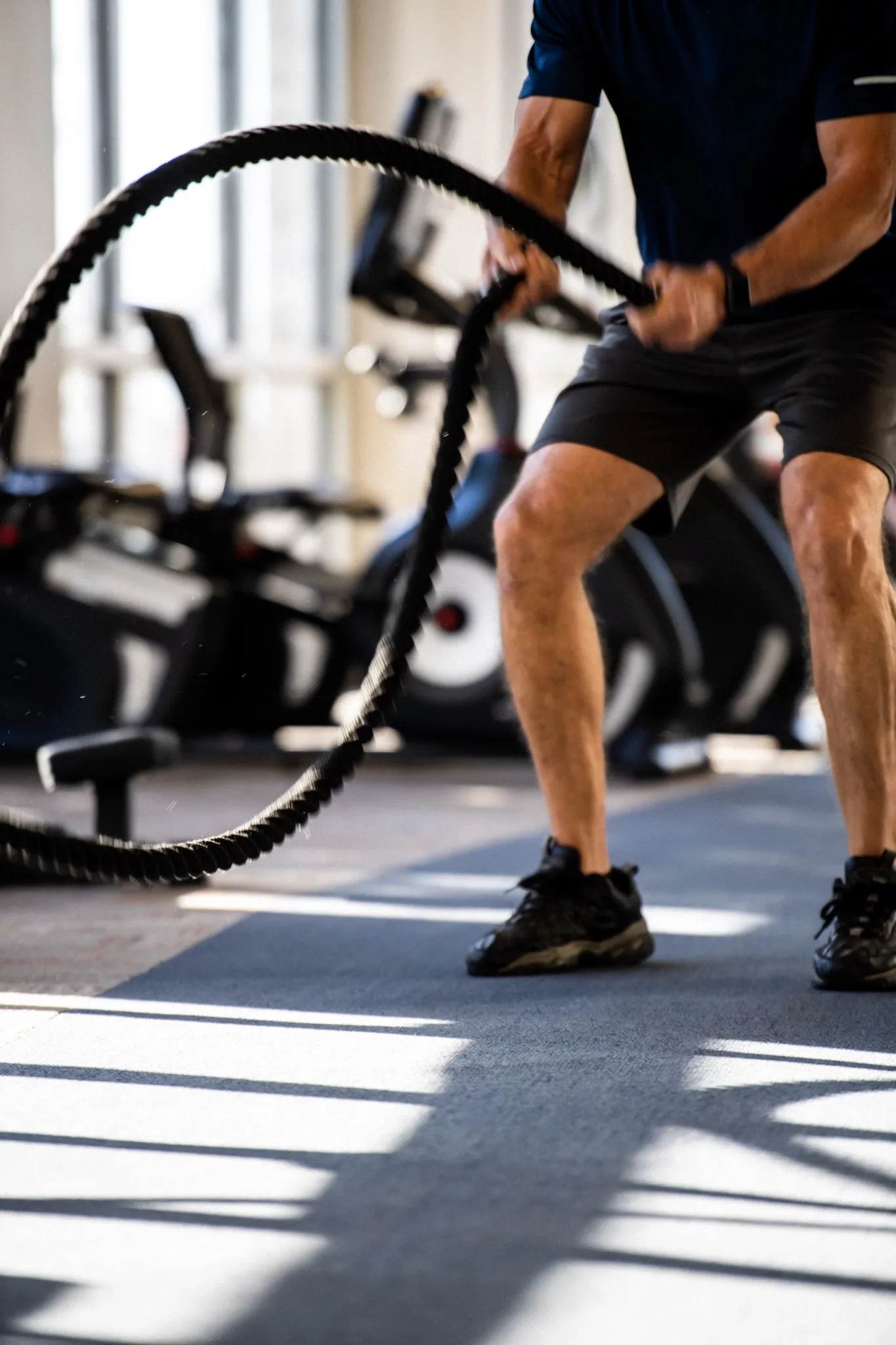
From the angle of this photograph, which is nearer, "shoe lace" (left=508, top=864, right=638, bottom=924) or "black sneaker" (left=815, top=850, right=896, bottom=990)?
"black sneaker" (left=815, top=850, right=896, bottom=990)

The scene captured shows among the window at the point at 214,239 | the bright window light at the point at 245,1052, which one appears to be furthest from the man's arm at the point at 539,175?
the window at the point at 214,239

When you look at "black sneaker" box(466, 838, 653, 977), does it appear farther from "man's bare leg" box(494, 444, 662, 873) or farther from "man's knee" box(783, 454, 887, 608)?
"man's knee" box(783, 454, 887, 608)

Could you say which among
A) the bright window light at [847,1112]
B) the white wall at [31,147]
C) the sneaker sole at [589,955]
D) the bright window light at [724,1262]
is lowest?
the sneaker sole at [589,955]

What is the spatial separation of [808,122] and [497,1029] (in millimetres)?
967

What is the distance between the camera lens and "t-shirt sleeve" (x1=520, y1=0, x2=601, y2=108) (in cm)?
183

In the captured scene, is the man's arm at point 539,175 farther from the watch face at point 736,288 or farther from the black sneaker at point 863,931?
the black sneaker at point 863,931

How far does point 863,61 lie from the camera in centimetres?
167

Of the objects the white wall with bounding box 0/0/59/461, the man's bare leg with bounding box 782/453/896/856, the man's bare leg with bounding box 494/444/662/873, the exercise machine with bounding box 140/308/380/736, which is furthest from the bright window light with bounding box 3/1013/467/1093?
the white wall with bounding box 0/0/59/461

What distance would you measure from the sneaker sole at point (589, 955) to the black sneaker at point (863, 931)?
208 millimetres

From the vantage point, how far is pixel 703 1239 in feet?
3.30

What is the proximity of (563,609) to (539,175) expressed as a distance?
19.0 inches

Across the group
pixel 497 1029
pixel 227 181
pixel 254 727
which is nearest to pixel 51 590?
pixel 254 727

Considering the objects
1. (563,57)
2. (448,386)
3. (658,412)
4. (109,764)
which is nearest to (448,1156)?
(658,412)

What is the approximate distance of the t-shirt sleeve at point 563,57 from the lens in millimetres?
1835
